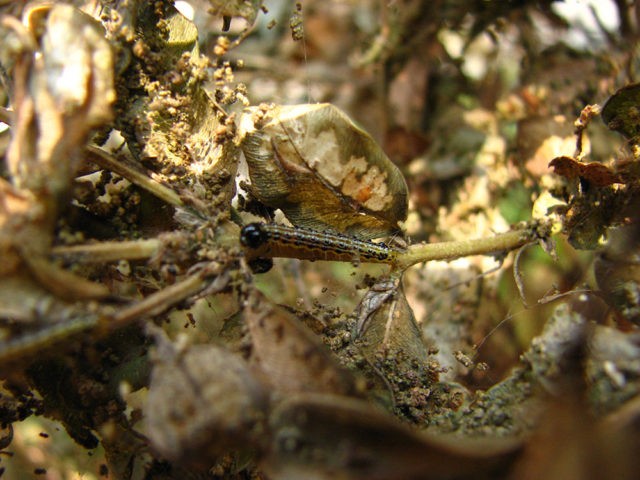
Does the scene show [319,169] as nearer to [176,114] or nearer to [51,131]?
[176,114]

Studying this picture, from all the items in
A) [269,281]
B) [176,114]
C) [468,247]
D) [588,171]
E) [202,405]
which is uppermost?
[588,171]

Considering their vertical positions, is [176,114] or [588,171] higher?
[588,171]

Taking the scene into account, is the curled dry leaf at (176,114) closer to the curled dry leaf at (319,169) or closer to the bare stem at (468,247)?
the curled dry leaf at (319,169)

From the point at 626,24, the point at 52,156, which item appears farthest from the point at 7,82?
the point at 626,24

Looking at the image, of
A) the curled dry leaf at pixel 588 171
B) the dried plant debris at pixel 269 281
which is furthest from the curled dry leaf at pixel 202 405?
the curled dry leaf at pixel 588 171

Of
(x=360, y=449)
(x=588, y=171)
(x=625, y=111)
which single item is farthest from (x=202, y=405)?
(x=625, y=111)

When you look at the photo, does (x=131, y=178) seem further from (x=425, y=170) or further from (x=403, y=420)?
(x=425, y=170)
